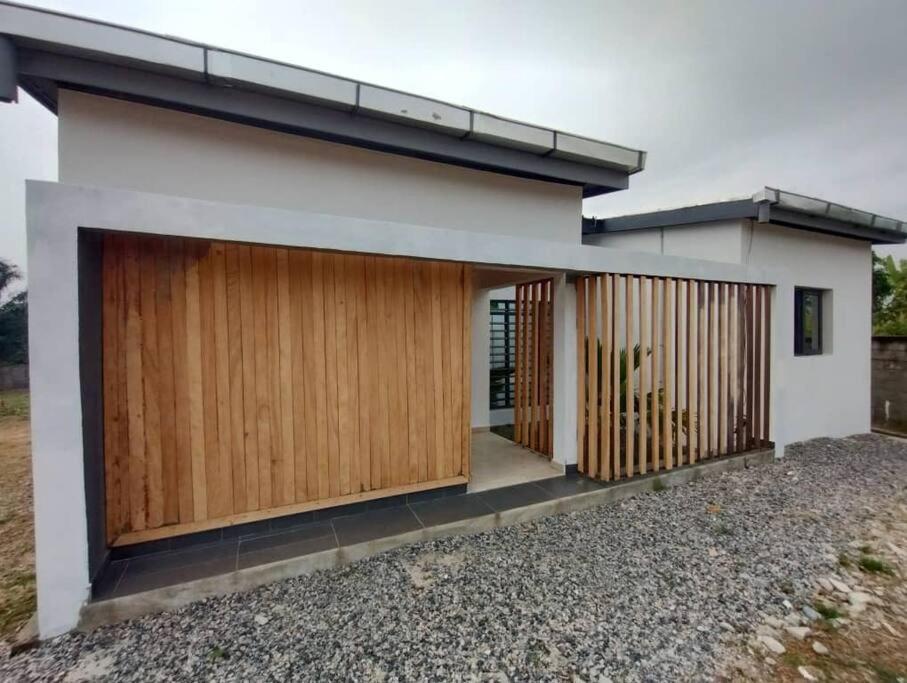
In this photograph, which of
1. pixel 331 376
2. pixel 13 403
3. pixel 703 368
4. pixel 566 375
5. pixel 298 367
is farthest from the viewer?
pixel 13 403

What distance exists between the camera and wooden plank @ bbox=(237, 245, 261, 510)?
12.7 feet

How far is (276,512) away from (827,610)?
4.90 m

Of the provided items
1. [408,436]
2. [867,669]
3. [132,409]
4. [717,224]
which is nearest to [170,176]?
[132,409]

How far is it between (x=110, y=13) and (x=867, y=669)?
412 inches

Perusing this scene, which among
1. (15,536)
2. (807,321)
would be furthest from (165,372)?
(807,321)

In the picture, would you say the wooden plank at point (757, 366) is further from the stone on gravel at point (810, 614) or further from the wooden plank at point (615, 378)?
the stone on gravel at point (810, 614)

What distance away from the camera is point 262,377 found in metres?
3.95

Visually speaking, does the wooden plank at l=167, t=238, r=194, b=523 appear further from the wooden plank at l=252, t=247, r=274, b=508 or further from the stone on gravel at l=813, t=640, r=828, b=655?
the stone on gravel at l=813, t=640, r=828, b=655

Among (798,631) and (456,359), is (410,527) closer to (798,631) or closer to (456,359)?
(456,359)

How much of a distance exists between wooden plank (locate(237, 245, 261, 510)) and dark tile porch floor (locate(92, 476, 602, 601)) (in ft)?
1.45

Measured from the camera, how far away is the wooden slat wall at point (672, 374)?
5.52 m

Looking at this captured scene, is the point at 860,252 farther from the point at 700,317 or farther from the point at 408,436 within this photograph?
the point at 408,436

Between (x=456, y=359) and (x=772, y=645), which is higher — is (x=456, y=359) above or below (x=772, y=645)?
above

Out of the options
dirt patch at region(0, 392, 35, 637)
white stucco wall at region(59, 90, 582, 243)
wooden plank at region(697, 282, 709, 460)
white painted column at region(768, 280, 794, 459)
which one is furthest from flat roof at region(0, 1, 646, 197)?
dirt patch at region(0, 392, 35, 637)
